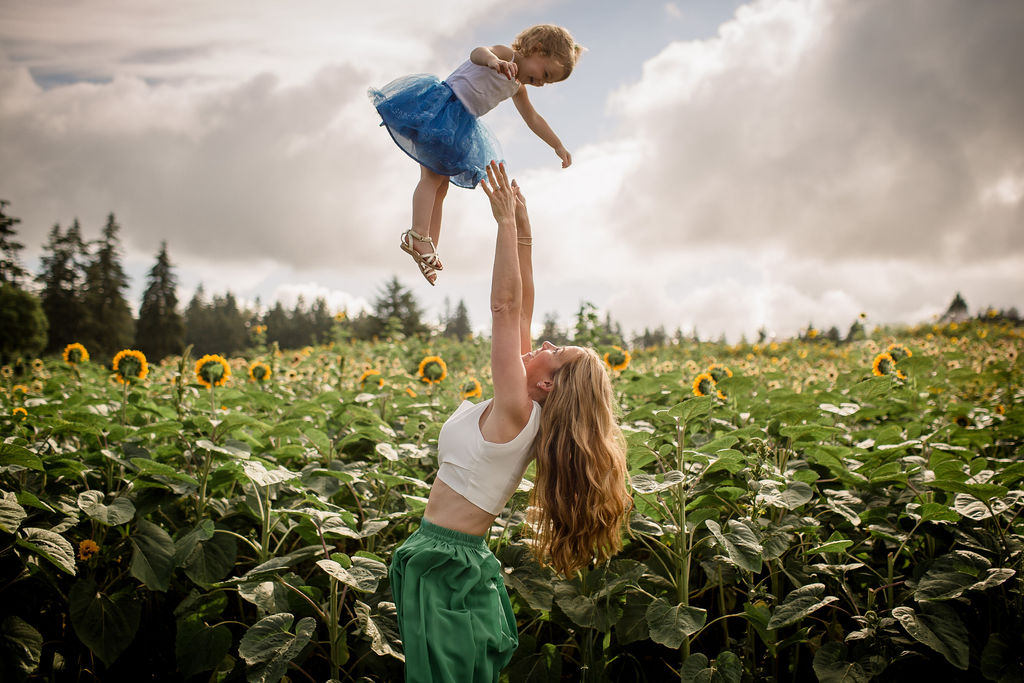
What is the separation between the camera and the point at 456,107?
7.41ft

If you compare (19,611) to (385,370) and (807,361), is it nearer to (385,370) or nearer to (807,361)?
(385,370)

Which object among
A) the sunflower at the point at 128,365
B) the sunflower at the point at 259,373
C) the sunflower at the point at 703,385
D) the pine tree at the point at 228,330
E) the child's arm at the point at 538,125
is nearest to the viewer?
the child's arm at the point at 538,125

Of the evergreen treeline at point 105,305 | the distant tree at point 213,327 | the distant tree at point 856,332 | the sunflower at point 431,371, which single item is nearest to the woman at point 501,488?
the sunflower at point 431,371

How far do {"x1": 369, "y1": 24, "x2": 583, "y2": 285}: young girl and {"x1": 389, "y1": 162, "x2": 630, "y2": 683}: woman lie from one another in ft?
0.68

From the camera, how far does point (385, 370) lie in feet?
21.9

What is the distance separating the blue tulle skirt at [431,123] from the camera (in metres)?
2.22

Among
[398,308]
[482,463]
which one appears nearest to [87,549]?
[482,463]

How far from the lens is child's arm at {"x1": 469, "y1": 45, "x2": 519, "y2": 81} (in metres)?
2.17

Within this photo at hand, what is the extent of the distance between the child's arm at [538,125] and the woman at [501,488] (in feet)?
1.48

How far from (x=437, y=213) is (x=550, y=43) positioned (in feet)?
2.40

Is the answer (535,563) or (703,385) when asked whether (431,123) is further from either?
(703,385)

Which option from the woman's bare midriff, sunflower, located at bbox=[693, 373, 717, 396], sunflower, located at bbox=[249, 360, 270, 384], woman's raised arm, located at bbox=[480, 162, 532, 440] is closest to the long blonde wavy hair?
woman's raised arm, located at bbox=[480, 162, 532, 440]

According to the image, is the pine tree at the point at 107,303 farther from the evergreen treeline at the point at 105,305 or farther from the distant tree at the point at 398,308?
the distant tree at the point at 398,308

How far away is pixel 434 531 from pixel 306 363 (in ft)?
17.7
